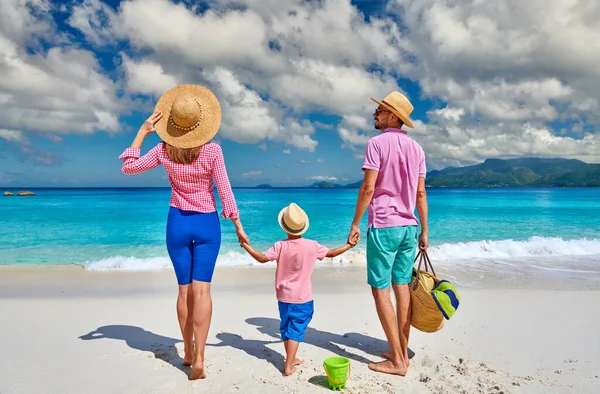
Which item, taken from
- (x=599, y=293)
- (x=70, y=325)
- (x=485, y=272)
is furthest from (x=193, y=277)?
(x=485, y=272)

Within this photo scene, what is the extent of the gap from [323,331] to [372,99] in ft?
8.63

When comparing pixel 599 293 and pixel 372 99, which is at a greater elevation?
pixel 372 99

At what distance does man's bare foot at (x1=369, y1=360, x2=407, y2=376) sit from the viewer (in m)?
3.32

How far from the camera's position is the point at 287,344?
3.32m

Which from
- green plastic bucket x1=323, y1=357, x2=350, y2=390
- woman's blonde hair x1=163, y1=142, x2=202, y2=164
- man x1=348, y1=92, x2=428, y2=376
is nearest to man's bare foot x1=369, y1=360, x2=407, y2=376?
man x1=348, y1=92, x2=428, y2=376

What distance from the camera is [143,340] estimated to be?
4211 millimetres

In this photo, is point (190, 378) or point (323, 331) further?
point (323, 331)

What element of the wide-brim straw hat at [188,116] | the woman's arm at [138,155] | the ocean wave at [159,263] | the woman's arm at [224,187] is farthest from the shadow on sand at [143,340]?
the ocean wave at [159,263]

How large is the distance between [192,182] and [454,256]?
29.7ft

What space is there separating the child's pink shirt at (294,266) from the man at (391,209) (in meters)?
0.39

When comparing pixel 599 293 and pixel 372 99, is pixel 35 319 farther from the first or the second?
pixel 599 293

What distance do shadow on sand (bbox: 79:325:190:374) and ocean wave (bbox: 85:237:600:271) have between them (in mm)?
4711

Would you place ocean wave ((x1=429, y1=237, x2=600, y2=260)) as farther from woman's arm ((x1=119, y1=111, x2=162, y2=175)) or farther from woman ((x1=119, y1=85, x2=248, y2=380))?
woman's arm ((x1=119, y1=111, x2=162, y2=175))

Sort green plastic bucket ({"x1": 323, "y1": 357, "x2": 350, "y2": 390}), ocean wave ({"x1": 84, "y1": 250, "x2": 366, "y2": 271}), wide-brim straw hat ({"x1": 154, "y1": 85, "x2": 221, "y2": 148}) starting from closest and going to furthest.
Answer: green plastic bucket ({"x1": 323, "y1": 357, "x2": 350, "y2": 390})
wide-brim straw hat ({"x1": 154, "y1": 85, "x2": 221, "y2": 148})
ocean wave ({"x1": 84, "y1": 250, "x2": 366, "y2": 271})
